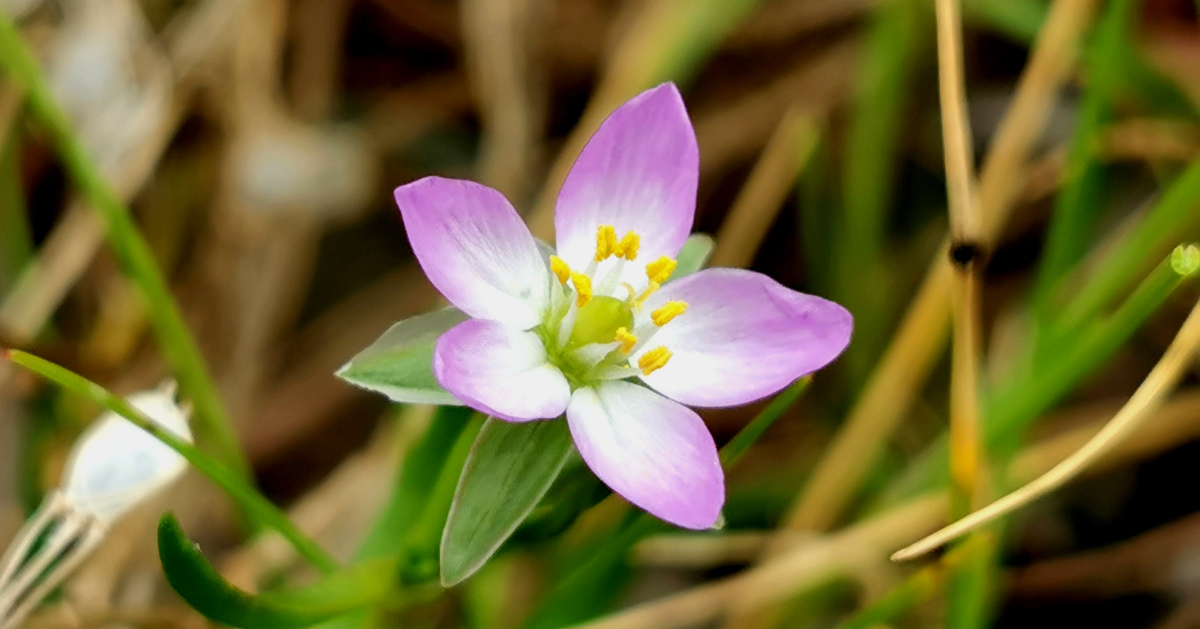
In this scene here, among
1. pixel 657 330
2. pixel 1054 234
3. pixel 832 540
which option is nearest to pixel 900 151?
pixel 1054 234

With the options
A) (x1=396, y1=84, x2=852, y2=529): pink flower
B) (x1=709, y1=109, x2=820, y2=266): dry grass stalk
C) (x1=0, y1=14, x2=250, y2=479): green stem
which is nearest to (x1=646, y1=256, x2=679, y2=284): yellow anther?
(x1=396, y1=84, x2=852, y2=529): pink flower

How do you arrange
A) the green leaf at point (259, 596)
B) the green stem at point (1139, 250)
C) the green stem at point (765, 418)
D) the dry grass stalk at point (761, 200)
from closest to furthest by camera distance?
the green leaf at point (259, 596), the green stem at point (765, 418), the green stem at point (1139, 250), the dry grass stalk at point (761, 200)

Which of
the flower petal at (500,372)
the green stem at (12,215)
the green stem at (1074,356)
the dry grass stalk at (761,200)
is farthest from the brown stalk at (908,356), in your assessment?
the green stem at (12,215)

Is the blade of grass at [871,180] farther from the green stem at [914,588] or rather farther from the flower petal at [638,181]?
the flower petal at [638,181]

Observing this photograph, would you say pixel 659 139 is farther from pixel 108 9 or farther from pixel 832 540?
pixel 108 9

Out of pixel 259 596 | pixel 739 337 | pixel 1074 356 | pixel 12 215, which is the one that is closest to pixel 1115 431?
pixel 1074 356
